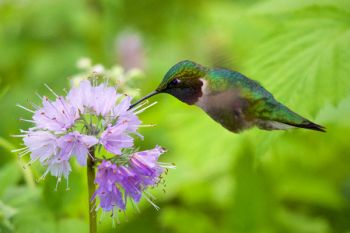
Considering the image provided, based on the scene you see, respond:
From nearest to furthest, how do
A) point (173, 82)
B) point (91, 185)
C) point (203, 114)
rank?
point (91, 185) < point (173, 82) < point (203, 114)

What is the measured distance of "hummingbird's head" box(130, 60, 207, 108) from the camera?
1.71 metres

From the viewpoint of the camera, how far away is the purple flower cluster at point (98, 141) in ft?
5.09

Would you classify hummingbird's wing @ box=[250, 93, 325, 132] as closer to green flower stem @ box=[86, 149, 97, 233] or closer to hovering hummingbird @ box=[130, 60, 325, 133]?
hovering hummingbird @ box=[130, 60, 325, 133]

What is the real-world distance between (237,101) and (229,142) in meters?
0.96

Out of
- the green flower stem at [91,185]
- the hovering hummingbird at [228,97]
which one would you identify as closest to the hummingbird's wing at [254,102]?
the hovering hummingbird at [228,97]

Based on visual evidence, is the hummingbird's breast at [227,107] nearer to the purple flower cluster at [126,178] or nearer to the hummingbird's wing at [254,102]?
the hummingbird's wing at [254,102]

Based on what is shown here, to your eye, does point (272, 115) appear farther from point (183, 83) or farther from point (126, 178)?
point (126, 178)

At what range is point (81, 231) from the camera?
6.59 ft

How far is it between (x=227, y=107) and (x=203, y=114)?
139cm

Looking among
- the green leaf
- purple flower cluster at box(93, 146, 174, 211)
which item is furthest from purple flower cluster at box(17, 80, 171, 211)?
the green leaf

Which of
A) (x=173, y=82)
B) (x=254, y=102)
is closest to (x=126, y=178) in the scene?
(x=173, y=82)

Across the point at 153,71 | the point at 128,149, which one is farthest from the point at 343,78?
the point at 153,71

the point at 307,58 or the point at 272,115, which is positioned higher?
the point at 307,58

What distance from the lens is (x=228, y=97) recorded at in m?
1.79
